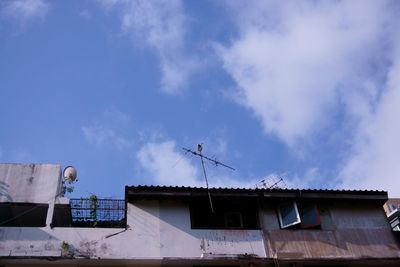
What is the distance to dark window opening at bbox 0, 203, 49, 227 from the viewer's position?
13.7 meters

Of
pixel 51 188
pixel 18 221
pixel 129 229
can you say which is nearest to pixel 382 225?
pixel 129 229

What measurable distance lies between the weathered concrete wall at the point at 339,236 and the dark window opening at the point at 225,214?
1.82 feet

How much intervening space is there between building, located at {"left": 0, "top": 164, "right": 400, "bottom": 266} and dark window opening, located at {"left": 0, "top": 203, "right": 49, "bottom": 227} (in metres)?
0.03

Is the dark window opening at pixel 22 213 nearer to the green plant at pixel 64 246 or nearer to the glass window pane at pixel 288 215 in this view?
the green plant at pixel 64 246

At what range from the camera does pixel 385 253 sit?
15.3 meters

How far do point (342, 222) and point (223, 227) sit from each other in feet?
16.0

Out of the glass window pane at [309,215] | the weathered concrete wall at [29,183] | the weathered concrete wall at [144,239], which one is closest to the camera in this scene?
the weathered concrete wall at [144,239]

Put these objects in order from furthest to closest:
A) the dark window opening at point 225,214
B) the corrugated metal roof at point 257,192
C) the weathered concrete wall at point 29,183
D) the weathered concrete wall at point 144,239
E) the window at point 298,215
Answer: the dark window opening at point 225,214 → the window at point 298,215 → the corrugated metal roof at point 257,192 → the weathered concrete wall at point 29,183 → the weathered concrete wall at point 144,239

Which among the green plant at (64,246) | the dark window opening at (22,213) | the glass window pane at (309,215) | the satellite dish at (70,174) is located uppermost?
the satellite dish at (70,174)

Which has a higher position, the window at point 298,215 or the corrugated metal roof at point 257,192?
the corrugated metal roof at point 257,192

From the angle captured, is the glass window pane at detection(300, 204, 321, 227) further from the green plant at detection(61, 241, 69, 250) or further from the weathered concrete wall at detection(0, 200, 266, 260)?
the green plant at detection(61, 241, 69, 250)

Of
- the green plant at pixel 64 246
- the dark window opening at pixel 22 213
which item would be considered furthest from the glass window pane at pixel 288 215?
the dark window opening at pixel 22 213

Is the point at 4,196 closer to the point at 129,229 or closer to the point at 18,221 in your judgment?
the point at 18,221

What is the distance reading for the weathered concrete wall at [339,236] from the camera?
14703 mm
